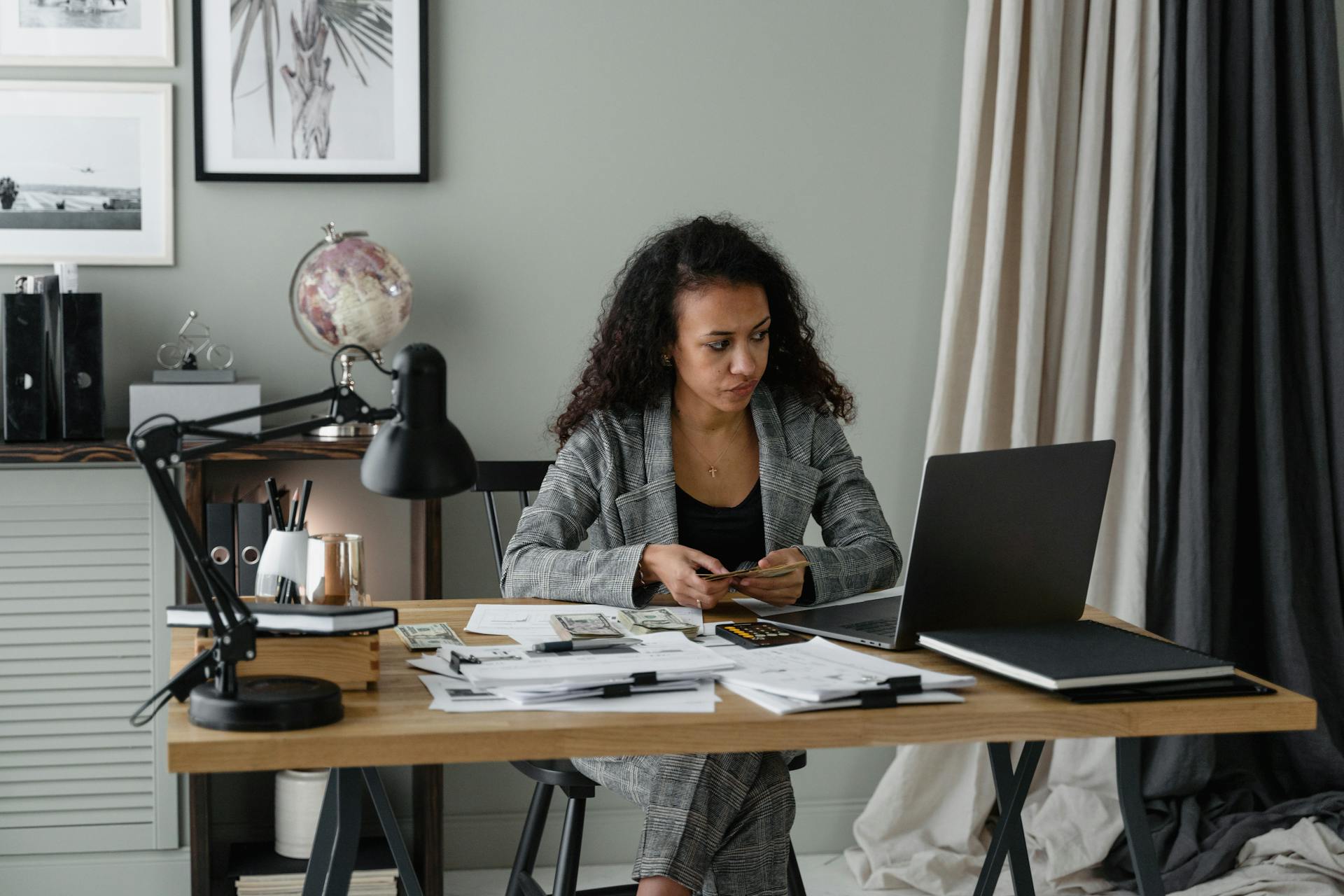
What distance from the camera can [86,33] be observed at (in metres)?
2.55

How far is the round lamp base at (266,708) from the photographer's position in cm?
112

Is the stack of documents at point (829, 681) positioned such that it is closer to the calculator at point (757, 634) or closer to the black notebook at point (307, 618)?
the calculator at point (757, 634)

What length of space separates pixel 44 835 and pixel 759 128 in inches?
81.8

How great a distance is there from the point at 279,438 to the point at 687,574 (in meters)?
0.67

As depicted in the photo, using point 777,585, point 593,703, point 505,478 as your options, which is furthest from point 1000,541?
point 505,478

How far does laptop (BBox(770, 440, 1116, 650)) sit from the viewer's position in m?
1.37

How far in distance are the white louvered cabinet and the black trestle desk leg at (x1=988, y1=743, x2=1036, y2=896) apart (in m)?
1.56

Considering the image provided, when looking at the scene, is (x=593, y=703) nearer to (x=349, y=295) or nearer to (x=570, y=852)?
(x=570, y=852)

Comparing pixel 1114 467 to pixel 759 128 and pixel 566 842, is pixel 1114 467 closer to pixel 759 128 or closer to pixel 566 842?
pixel 759 128

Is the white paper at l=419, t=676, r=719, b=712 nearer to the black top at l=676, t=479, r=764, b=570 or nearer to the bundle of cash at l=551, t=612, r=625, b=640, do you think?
the bundle of cash at l=551, t=612, r=625, b=640

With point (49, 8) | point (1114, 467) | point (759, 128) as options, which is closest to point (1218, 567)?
point (1114, 467)

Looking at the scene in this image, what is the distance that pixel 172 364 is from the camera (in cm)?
262

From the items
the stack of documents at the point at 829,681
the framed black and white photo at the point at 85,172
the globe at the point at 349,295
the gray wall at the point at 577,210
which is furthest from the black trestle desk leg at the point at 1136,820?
the framed black and white photo at the point at 85,172

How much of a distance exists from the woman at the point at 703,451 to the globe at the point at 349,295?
518 mm
